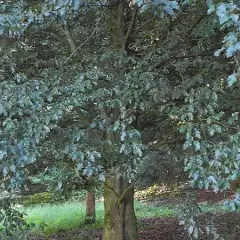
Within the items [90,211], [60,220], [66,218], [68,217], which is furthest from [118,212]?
[68,217]

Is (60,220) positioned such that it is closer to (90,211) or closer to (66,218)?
(66,218)

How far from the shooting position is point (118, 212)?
18.5 feet

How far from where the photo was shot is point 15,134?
283 cm

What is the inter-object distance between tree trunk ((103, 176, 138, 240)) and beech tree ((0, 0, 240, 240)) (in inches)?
1.1

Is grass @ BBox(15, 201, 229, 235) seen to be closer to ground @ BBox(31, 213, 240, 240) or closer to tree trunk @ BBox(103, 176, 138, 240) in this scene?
ground @ BBox(31, 213, 240, 240)

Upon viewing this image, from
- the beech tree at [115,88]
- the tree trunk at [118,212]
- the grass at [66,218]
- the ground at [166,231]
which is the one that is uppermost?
the beech tree at [115,88]

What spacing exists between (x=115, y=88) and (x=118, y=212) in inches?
103

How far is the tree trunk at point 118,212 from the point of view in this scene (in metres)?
5.50

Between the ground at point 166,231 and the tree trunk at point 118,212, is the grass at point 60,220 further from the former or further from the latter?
the tree trunk at point 118,212

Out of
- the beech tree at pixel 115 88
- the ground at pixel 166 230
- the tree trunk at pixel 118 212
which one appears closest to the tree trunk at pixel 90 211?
the ground at pixel 166 230

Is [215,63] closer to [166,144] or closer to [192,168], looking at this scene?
[192,168]

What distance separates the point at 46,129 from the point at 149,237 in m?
5.36

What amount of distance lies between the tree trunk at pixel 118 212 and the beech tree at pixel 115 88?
28mm

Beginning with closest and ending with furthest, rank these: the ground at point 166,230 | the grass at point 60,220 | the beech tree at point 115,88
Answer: the beech tree at point 115,88, the ground at point 166,230, the grass at point 60,220
